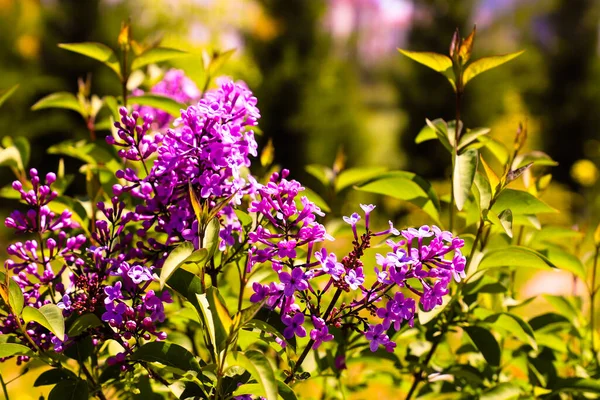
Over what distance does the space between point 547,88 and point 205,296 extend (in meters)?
17.9

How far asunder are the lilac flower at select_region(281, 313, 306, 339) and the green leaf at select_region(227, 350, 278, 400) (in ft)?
0.46

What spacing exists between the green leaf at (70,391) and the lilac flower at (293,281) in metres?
0.53

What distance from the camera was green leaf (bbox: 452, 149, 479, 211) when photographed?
1398mm

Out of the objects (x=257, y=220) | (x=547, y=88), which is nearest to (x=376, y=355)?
(x=257, y=220)

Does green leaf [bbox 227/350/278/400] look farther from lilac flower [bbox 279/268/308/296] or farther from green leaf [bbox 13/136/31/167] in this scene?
green leaf [bbox 13/136/31/167]

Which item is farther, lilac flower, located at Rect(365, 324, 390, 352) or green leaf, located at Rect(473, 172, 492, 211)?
green leaf, located at Rect(473, 172, 492, 211)

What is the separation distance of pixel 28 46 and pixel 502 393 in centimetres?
1469

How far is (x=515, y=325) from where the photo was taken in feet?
5.08

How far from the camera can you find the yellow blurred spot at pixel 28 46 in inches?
499

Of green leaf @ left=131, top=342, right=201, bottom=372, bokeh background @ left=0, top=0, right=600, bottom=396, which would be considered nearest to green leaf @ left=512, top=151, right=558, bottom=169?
green leaf @ left=131, top=342, right=201, bottom=372

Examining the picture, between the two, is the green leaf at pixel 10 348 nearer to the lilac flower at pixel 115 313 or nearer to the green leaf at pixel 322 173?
the lilac flower at pixel 115 313

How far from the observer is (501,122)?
13.3m

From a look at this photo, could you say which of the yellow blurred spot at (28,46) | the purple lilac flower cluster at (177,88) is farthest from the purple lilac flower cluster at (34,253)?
the yellow blurred spot at (28,46)

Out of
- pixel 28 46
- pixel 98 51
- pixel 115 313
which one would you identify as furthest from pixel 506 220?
pixel 28 46
